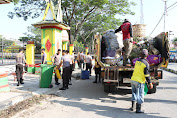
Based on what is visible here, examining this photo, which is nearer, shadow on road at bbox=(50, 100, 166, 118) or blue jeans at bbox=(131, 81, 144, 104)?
shadow on road at bbox=(50, 100, 166, 118)

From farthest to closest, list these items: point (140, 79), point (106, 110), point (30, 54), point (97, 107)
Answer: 1. point (30, 54)
2. point (97, 107)
3. point (106, 110)
4. point (140, 79)

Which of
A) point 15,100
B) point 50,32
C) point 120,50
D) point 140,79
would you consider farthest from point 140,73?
point 50,32

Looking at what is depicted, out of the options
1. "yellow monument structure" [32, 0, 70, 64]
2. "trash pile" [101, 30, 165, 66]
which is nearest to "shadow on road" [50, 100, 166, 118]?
"trash pile" [101, 30, 165, 66]

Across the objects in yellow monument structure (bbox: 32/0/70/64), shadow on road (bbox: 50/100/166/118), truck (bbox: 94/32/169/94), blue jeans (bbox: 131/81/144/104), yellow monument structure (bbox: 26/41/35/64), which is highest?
yellow monument structure (bbox: 32/0/70/64)

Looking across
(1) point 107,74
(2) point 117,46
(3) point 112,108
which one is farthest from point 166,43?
(3) point 112,108

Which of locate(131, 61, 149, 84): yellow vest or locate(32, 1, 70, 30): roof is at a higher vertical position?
locate(32, 1, 70, 30): roof

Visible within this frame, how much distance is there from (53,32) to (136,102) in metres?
8.48

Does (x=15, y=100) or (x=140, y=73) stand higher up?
(x=140, y=73)

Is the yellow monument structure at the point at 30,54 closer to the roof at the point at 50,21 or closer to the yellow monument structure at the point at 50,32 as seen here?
the yellow monument structure at the point at 50,32

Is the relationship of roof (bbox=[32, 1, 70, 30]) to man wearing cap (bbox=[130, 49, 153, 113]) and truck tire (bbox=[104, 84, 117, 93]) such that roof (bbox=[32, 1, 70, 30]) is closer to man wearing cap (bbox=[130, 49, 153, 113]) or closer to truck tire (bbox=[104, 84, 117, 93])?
truck tire (bbox=[104, 84, 117, 93])

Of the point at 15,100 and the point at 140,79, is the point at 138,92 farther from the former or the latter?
the point at 15,100

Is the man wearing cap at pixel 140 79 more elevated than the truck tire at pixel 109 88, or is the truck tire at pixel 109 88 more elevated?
the man wearing cap at pixel 140 79

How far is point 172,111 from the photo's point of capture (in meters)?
4.44

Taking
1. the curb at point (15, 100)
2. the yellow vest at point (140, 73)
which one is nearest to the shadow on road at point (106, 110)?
the yellow vest at point (140, 73)
